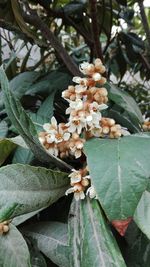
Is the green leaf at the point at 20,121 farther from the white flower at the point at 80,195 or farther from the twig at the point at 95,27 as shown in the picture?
the twig at the point at 95,27

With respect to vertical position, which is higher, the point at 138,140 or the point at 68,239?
the point at 138,140

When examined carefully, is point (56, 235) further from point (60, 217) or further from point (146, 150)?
point (146, 150)

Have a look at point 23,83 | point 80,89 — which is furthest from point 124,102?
point 23,83

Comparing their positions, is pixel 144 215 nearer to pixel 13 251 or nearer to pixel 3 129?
pixel 13 251

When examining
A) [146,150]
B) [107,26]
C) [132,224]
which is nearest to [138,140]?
[146,150]

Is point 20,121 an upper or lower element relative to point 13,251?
upper
